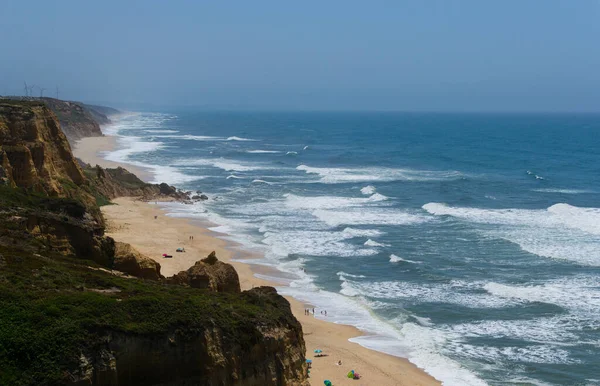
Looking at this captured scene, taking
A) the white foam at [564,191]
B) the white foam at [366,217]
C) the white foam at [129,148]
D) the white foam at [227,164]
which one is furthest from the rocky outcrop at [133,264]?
the white foam at [129,148]

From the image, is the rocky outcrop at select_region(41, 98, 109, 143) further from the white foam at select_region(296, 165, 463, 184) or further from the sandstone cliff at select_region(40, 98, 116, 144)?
the white foam at select_region(296, 165, 463, 184)

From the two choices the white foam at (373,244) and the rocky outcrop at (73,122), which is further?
the rocky outcrop at (73,122)

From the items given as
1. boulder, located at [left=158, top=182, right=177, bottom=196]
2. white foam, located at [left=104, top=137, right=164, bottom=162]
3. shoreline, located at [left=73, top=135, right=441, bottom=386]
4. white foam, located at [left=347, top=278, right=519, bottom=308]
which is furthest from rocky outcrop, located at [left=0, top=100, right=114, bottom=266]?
white foam, located at [left=104, top=137, right=164, bottom=162]

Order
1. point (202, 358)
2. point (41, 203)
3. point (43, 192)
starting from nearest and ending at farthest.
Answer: point (202, 358) → point (41, 203) → point (43, 192)

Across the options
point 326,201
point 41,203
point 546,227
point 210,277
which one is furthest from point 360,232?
point 41,203

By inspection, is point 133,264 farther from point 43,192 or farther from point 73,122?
point 73,122

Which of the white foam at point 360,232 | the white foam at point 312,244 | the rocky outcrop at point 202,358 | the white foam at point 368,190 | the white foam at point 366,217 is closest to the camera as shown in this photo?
the rocky outcrop at point 202,358

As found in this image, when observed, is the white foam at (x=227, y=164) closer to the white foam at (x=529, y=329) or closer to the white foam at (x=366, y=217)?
the white foam at (x=366, y=217)
